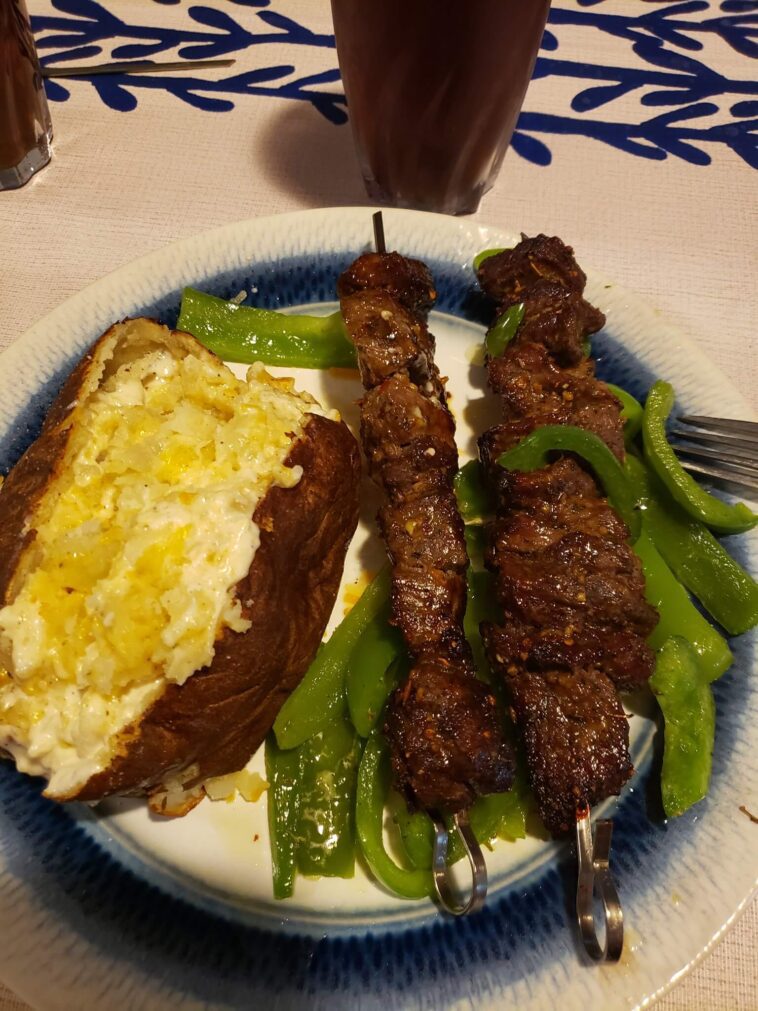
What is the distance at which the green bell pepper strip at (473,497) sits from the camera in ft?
8.11

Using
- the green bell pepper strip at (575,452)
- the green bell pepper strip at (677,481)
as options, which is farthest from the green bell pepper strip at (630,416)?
the green bell pepper strip at (575,452)

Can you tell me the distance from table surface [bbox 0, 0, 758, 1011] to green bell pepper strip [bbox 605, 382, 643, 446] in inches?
25.8

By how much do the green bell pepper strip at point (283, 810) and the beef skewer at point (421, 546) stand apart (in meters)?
0.34

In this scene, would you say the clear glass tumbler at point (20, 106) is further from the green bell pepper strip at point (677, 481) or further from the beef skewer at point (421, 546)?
the green bell pepper strip at point (677, 481)

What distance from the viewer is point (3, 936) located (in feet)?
5.31

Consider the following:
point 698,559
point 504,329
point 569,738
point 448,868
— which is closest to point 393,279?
point 504,329

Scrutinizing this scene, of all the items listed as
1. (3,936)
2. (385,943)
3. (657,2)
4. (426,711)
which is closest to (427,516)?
(426,711)

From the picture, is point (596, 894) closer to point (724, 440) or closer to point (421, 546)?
point (421, 546)

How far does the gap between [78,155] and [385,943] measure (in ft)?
12.4

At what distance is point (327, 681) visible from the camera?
2080mm

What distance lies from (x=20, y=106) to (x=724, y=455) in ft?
11.2

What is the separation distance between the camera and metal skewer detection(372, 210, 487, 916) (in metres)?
1.67

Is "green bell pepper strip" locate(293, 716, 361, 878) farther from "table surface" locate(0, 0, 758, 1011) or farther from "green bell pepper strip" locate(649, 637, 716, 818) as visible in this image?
"table surface" locate(0, 0, 758, 1011)

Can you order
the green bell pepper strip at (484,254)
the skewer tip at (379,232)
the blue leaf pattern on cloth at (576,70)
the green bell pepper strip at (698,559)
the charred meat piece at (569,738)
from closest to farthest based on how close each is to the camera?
the charred meat piece at (569,738) < the green bell pepper strip at (698,559) < the skewer tip at (379,232) < the green bell pepper strip at (484,254) < the blue leaf pattern on cloth at (576,70)
